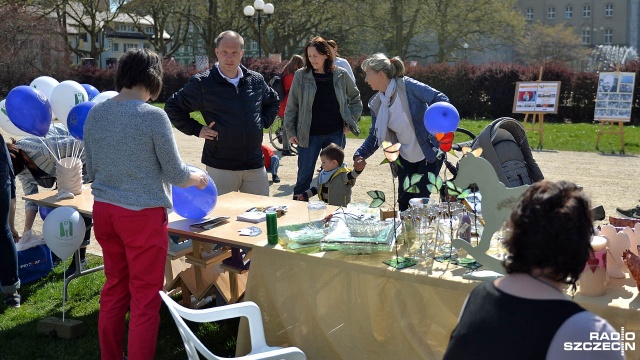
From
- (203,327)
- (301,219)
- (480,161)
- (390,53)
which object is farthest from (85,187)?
(390,53)

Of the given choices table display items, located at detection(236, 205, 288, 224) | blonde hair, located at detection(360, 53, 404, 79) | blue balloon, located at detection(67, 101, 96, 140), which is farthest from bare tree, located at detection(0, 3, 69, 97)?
table display items, located at detection(236, 205, 288, 224)

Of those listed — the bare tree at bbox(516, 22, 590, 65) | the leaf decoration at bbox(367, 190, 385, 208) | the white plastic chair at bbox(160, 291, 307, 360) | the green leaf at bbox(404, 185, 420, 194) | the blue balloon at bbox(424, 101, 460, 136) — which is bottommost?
the white plastic chair at bbox(160, 291, 307, 360)

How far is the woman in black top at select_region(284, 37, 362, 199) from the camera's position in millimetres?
5355

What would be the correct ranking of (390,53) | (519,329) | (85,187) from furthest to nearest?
(390,53), (85,187), (519,329)

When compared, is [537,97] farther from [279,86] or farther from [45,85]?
[45,85]

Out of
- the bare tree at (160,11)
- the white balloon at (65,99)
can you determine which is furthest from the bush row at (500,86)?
the white balloon at (65,99)

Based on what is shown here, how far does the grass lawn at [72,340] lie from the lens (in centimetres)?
371

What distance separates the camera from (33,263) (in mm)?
4926

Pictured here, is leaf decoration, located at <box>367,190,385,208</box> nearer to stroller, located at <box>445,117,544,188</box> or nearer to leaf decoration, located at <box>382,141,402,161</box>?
leaf decoration, located at <box>382,141,402,161</box>

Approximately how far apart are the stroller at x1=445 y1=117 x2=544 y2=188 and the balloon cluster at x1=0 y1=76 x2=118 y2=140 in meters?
2.55

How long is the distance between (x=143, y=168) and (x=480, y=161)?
146 centimetres

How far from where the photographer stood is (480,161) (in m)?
2.67

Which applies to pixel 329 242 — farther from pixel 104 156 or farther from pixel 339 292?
pixel 104 156

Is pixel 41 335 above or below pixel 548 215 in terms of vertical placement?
below
